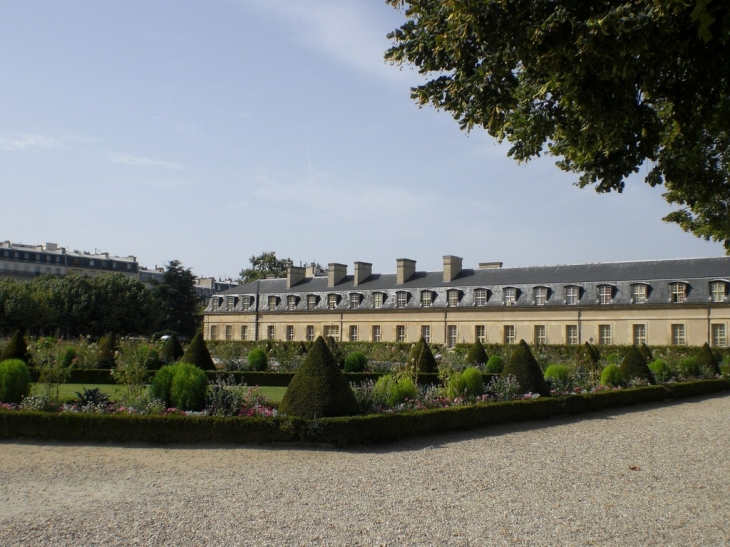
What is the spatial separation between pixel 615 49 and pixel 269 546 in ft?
17.8

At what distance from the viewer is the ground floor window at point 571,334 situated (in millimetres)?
38125

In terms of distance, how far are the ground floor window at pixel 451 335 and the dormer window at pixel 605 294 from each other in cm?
909

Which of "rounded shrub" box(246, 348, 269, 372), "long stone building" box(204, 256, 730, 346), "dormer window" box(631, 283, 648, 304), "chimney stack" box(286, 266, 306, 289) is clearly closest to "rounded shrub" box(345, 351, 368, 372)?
"rounded shrub" box(246, 348, 269, 372)

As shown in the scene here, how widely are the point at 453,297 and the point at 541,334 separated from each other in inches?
235

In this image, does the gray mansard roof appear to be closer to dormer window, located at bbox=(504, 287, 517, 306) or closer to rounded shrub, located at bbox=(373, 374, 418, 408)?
dormer window, located at bbox=(504, 287, 517, 306)

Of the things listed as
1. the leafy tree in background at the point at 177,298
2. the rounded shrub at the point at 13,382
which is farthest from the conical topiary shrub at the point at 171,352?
the leafy tree in background at the point at 177,298

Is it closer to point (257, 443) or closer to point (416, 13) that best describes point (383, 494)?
point (257, 443)

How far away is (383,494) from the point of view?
692 centimetres

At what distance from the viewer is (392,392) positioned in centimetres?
1188

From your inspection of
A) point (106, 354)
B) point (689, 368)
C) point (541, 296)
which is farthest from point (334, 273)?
point (689, 368)

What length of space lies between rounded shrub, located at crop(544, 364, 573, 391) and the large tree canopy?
7476mm

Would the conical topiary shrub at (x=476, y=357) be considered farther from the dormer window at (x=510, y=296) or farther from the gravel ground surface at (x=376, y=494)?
the dormer window at (x=510, y=296)

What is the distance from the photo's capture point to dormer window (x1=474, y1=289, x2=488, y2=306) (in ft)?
135

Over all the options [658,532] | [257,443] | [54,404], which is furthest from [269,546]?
[54,404]
